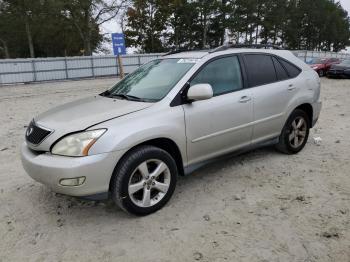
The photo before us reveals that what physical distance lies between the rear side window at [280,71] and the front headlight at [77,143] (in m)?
2.83

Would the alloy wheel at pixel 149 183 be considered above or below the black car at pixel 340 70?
above

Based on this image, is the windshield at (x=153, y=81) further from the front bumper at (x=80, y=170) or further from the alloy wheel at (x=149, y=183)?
the front bumper at (x=80, y=170)

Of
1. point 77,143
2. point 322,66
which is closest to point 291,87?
point 77,143

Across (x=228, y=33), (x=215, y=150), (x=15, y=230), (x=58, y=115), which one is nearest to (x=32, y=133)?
(x=58, y=115)

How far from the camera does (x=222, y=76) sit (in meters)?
4.33

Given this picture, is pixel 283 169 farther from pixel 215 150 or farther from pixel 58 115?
pixel 58 115

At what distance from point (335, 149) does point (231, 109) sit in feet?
8.13

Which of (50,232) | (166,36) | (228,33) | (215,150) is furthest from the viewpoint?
(228,33)

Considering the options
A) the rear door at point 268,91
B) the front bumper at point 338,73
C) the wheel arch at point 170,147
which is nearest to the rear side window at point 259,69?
the rear door at point 268,91

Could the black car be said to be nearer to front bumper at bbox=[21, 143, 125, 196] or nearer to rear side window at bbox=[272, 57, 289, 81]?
rear side window at bbox=[272, 57, 289, 81]

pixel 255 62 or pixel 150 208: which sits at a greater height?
pixel 255 62

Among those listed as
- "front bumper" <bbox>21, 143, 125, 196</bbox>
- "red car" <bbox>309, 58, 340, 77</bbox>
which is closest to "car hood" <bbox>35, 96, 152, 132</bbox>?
"front bumper" <bbox>21, 143, 125, 196</bbox>

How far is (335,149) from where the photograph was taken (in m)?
5.72

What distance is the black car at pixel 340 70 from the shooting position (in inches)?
798
